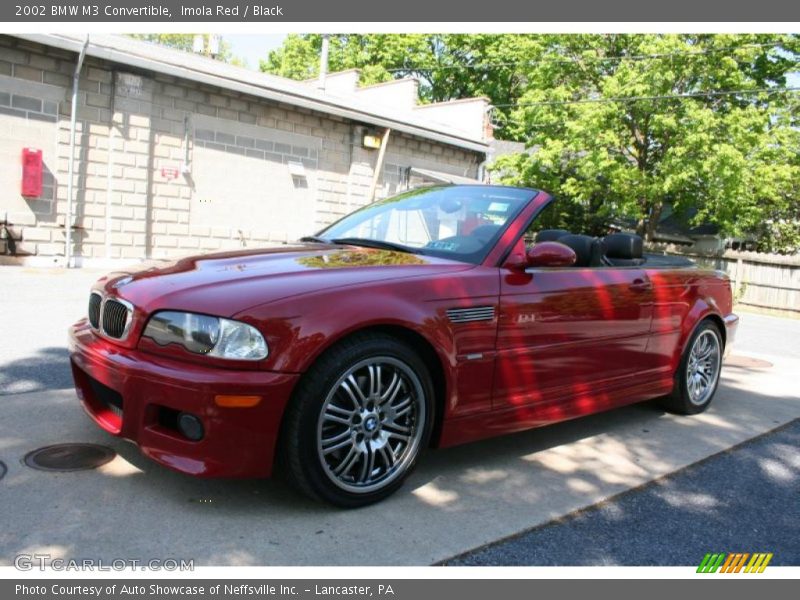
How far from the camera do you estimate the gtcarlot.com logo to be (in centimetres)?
292

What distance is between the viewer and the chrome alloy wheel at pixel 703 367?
17.6 feet

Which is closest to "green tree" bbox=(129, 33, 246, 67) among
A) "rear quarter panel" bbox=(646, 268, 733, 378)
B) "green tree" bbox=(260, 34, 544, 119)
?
"green tree" bbox=(260, 34, 544, 119)

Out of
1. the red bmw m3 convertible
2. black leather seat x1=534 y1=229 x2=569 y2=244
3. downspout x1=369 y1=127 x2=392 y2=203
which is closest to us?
the red bmw m3 convertible

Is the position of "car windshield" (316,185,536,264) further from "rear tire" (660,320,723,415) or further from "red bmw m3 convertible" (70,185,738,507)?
"rear tire" (660,320,723,415)

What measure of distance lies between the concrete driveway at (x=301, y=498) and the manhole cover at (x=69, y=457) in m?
0.06

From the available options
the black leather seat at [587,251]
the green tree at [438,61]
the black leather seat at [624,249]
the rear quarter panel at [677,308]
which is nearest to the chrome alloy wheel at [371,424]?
the black leather seat at [587,251]

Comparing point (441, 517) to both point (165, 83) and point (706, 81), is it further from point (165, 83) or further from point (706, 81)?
point (706, 81)

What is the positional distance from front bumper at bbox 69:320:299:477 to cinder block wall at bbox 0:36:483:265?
9415 millimetres

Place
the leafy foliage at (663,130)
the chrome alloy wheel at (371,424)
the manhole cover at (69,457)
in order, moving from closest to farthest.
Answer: the chrome alloy wheel at (371,424)
the manhole cover at (69,457)
the leafy foliage at (663,130)

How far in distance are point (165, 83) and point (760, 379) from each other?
10.4m

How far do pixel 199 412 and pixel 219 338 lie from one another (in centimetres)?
30

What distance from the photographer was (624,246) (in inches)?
205

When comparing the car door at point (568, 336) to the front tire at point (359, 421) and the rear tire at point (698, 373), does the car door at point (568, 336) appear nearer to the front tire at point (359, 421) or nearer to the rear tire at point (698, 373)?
the front tire at point (359, 421)

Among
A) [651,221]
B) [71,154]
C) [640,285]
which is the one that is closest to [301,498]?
[640,285]
